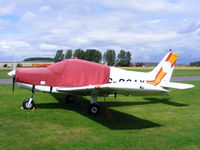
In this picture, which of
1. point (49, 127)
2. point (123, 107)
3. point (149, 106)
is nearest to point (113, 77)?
point (123, 107)

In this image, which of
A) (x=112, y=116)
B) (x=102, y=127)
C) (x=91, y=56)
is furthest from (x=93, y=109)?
(x=91, y=56)

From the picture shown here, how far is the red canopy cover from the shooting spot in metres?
9.52

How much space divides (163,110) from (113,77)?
2.39m

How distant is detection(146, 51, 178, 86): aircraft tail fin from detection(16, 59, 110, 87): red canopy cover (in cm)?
286

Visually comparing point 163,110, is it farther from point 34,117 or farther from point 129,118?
point 34,117

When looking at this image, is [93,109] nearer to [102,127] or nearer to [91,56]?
[102,127]

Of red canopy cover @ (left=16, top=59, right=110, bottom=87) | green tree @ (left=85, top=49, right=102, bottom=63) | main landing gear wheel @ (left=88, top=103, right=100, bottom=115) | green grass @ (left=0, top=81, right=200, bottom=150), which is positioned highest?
green tree @ (left=85, top=49, right=102, bottom=63)

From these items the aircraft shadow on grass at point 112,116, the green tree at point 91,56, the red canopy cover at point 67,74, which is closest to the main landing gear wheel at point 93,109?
the aircraft shadow on grass at point 112,116

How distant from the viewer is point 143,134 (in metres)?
6.67

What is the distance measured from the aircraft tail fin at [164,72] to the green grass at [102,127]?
1113mm

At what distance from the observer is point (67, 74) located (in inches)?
381

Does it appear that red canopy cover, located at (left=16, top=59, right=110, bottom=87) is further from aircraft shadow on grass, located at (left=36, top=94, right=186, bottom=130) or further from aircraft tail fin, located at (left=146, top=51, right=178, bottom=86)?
aircraft tail fin, located at (left=146, top=51, right=178, bottom=86)

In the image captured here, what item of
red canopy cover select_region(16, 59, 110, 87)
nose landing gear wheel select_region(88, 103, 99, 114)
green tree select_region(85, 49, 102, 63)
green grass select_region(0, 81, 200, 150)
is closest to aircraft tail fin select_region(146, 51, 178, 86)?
green grass select_region(0, 81, 200, 150)

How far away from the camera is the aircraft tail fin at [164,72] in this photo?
451 inches
